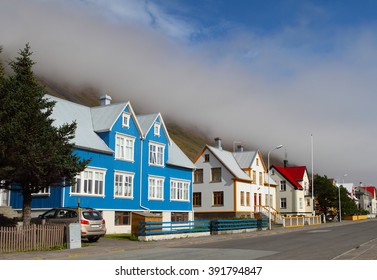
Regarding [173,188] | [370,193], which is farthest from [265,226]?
[370,193]

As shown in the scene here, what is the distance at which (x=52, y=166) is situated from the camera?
2419 centimetres

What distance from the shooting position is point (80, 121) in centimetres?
3831

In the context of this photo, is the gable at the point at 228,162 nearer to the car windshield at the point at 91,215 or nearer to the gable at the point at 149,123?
the gable at the point at 149,123

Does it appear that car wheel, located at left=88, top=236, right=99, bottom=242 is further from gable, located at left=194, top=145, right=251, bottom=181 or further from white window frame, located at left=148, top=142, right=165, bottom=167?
gable, located at left=194, top=145, right=251, bottom=181

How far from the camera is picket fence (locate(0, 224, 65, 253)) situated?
20.9m

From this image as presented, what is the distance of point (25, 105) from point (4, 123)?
4.51ft

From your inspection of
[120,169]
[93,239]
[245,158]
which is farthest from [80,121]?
[245,158]

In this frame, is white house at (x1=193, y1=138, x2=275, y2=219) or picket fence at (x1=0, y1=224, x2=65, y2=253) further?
white house at (x1=193, y1=138, x2=275, y2=219)

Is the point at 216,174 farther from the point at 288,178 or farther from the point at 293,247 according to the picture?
the point at 293,247

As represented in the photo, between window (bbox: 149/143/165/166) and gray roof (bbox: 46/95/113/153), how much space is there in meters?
6.26

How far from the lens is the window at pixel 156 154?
43.2m

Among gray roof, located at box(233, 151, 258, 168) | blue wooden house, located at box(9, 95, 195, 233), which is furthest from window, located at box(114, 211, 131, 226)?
gray roof, located at box(233, 151, 258, 168)

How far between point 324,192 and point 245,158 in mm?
26593
